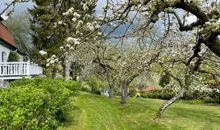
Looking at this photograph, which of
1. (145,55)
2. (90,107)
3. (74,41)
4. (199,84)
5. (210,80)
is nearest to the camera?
(74,41)

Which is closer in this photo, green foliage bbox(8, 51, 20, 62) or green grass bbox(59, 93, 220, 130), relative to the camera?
green grass bbox(59, 93, 220, 130)

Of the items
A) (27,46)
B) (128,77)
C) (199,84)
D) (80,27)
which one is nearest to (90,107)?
(128,77)

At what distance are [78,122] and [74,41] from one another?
1520 cm

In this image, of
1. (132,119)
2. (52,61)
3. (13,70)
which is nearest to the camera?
(52,61)

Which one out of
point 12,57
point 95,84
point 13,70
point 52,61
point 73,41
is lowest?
point 52,61

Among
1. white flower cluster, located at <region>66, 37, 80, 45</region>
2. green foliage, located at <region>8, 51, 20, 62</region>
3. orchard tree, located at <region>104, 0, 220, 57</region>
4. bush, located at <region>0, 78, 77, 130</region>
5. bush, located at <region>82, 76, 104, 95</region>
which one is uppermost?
green foliage, located at <region>8, 51, 20, 62</region>

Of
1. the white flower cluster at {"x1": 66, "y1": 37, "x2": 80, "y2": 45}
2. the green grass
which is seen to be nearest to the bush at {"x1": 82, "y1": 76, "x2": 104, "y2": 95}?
the green grass

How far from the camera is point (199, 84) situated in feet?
87.2

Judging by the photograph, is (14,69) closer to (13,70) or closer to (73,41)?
(13,70)

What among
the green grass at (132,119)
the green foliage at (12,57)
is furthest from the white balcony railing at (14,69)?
the green foliage at (12,57)

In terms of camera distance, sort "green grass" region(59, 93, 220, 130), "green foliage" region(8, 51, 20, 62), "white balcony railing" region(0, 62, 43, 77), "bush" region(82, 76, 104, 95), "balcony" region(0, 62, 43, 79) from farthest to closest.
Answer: "bush" region(82, 76, 104, 95) → "green foliage" region(8, 51, 20, 62) → "white balcony railing" region(0, 62, 43, 77) → "balcony" region(0, 62, 43, 79) → "green grass" region(59, 93, 220, 130)

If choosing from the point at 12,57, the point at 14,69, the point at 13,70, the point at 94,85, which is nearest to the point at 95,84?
the point at 94,85

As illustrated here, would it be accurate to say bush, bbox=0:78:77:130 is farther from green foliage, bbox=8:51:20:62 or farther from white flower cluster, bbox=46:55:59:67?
green foliage, bbox=8:51:20:62

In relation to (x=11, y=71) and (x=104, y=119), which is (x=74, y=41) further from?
(x=11, y=71)
